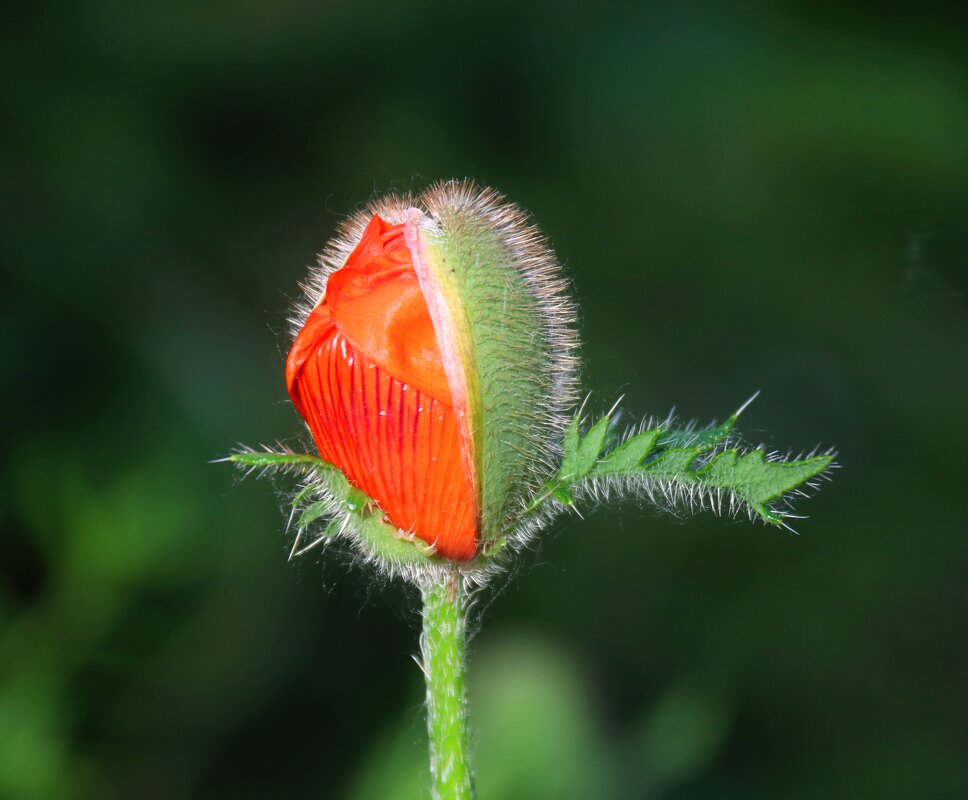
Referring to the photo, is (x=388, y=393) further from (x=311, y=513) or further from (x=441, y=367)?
(x=311, y=513)

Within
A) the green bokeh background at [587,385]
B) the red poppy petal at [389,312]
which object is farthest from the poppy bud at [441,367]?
the green bokeh background at [587,385]

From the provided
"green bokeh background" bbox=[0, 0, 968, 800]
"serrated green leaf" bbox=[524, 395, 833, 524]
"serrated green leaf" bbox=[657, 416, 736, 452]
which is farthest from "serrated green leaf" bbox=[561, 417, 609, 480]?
"green bokeh background" bbox=[0, 0, 968, 800]

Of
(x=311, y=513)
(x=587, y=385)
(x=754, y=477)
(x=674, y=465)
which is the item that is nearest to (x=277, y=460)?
(x=311, y=513)

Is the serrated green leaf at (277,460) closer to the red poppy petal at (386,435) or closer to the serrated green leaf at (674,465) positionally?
the red poppy petal at (386,435)

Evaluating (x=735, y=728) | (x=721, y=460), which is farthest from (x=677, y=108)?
(x=721, y=460)

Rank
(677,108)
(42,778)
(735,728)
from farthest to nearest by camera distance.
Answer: (677,108) → (735,728) → (42,778)

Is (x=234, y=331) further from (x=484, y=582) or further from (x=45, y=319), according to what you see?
(x=484, y=582)
